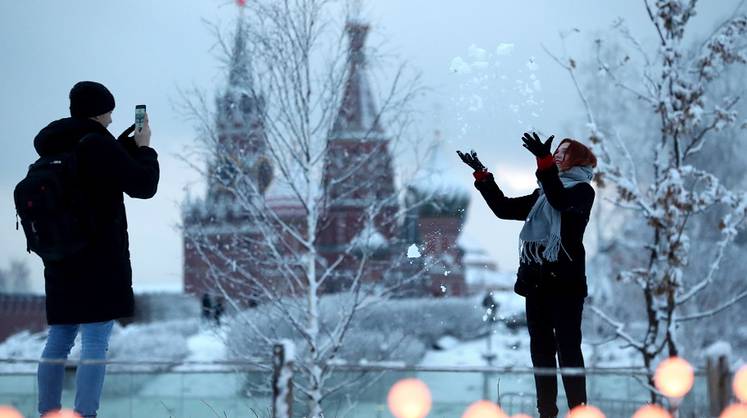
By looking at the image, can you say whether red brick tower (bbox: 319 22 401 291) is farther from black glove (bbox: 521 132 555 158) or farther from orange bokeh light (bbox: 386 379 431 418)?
black glove (bbox: 521 132 555 158)

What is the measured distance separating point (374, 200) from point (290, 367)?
32.0 ft

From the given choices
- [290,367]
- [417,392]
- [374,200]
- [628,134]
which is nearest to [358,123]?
[374,200]

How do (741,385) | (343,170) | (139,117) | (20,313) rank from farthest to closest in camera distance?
(20,313)
(343,170)
(139,117)
(741,385)

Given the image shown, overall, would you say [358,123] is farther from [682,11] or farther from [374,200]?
[682,11]

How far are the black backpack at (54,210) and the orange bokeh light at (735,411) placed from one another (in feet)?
9.84

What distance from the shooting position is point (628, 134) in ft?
87.6

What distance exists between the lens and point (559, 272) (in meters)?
4.96

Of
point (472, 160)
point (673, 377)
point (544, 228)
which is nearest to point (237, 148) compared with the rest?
point (472, 160)

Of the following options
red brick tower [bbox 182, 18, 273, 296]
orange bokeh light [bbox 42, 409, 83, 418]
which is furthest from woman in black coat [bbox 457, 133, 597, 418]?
red brick tower [bbox 182, 18, 273, 296]

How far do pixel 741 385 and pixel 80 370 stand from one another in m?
3.02

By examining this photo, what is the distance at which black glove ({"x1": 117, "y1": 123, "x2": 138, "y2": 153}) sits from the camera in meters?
A: 4.97

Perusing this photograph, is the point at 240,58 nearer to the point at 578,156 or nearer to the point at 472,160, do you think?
the point at 472,160

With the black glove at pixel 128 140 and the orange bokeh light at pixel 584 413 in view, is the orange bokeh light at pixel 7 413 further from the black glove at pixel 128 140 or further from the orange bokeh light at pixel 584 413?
the orange bokeh light at pixel 584 413

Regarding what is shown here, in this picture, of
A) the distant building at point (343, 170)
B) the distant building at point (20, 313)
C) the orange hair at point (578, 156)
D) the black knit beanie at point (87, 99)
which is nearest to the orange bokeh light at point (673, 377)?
the orange hair at point (578, 156)
